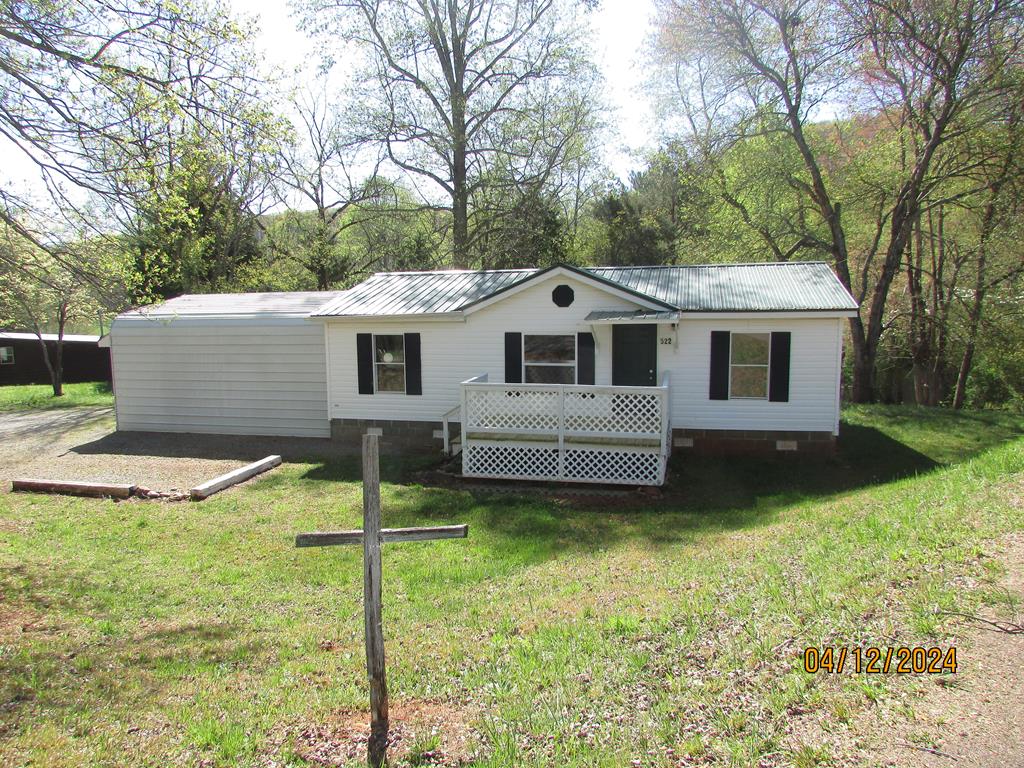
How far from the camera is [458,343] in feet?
43.7

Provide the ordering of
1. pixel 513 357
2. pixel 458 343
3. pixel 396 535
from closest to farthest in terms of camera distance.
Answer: pixel 396 535, pixel 513 357, pixel 458 343

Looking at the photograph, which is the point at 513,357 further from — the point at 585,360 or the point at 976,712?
the point at 976,712

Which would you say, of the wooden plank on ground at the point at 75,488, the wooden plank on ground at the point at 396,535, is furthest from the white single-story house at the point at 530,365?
the wooden plank on ground at the point at 396,535

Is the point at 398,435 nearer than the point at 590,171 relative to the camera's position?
Yes

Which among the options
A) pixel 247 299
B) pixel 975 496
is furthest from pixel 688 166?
pixel 975 496

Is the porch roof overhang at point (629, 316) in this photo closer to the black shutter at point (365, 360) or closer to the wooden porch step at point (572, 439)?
the wooden porch step at point (572, 439)

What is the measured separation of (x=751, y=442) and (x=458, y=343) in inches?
246

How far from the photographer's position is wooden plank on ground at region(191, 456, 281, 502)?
400 inches

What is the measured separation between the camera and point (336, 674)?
4531mm

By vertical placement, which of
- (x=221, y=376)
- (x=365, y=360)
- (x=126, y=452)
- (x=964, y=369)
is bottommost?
(x=126, y=452)

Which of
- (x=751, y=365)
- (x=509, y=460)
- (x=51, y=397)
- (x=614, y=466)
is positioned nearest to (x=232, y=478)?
(x=509, y=460)

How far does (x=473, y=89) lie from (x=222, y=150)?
1937 cm
